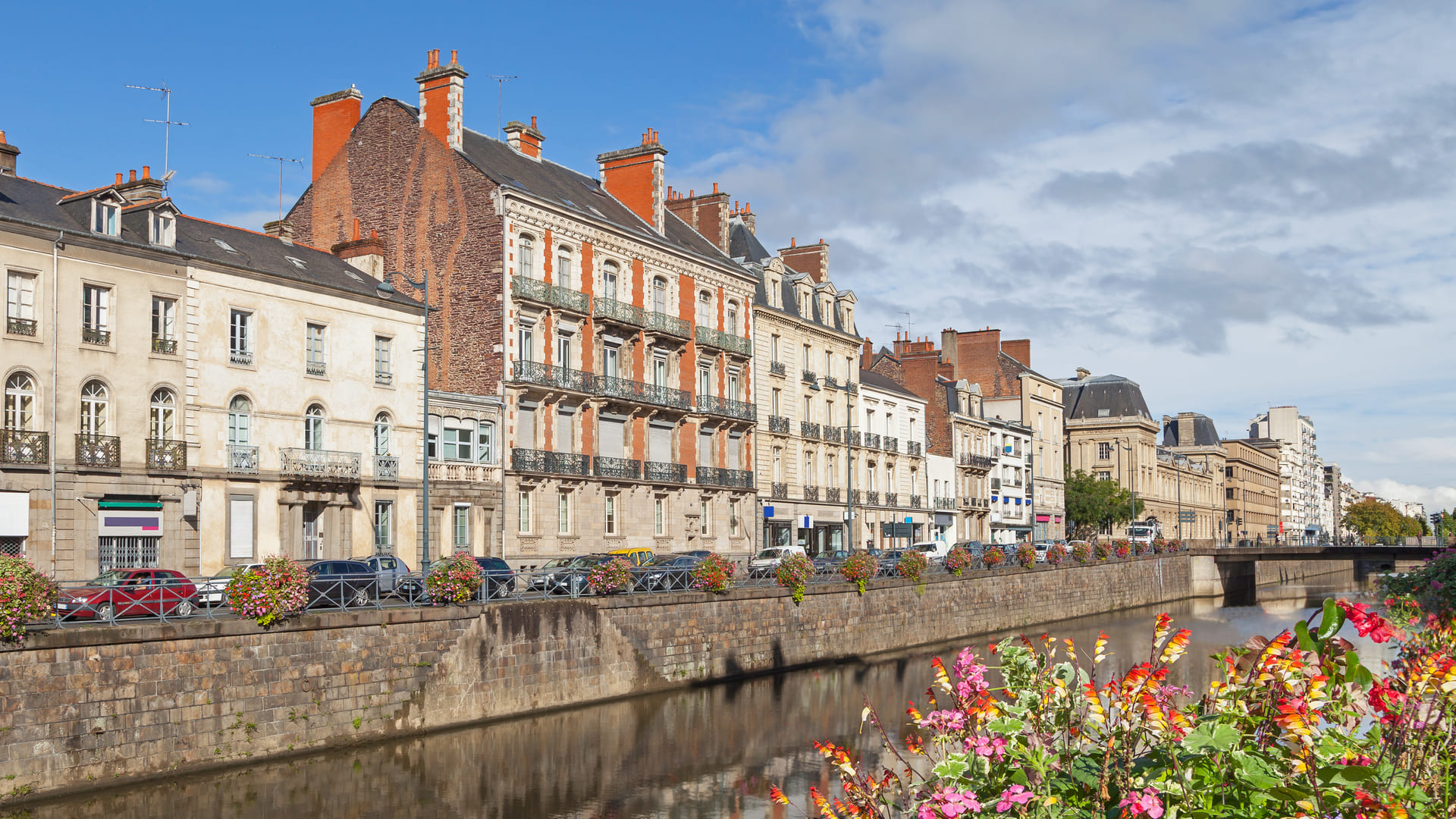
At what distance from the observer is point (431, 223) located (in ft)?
149

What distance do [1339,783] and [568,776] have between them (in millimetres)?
17808

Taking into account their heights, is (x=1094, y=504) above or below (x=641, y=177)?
below

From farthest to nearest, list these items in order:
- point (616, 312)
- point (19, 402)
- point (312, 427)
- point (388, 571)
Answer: point (616, 312)
point (312, 427)
point (19, 402)
point (388, 571)

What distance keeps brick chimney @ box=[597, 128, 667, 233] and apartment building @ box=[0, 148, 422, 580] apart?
1621 cm

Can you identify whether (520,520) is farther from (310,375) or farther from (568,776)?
(568,776)

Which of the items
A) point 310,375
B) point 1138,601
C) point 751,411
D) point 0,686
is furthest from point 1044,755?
point 1138,601

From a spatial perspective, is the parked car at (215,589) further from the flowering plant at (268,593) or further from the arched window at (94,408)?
the arched window at (94,408)

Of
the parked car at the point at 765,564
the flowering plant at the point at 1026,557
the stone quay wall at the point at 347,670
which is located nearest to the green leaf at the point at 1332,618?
the stone quay wall at the point at 347,670

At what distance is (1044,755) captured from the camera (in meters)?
6.00

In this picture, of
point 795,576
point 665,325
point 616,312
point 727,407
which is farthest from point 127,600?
point 727,407

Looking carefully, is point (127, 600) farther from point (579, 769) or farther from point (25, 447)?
point (25, 447)

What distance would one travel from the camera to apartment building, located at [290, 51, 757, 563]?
144 ft

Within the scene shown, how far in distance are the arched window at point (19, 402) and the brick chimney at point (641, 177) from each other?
28070mm

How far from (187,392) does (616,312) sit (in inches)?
703
